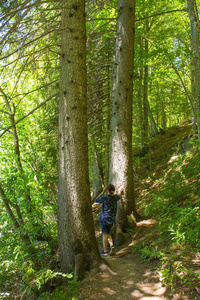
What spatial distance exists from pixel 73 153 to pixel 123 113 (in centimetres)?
287

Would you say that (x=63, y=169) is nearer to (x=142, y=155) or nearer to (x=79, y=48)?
(x=79, y=48)

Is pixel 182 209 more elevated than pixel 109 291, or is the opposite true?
pixel 182 209

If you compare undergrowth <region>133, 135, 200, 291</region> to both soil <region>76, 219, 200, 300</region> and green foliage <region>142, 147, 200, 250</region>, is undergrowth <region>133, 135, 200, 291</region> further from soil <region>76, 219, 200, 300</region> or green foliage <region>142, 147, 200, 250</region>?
soil <region>76, 219, 200, 300</region>

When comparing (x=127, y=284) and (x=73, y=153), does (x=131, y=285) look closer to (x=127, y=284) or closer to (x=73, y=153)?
(x=127, y=284)

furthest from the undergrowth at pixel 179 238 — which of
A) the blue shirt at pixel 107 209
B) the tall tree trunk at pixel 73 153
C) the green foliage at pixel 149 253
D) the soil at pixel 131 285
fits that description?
the tall tree trunk at pixel 73 153

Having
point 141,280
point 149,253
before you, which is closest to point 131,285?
point 141,280

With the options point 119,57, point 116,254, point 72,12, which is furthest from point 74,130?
point 119,57

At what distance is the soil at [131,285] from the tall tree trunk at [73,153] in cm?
40

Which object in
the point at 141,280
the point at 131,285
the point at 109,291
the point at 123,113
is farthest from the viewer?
the point at 123,113

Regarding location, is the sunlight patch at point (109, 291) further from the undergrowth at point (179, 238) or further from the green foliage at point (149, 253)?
the green foliage at point (149, 253)

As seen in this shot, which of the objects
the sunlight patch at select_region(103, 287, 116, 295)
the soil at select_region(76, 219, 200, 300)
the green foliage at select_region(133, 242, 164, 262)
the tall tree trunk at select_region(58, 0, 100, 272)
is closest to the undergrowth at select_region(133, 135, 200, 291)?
A: the green foliage at select_region(133, 242, 164, 262)

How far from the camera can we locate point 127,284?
12.0 feet

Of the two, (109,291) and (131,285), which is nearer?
(109,291)

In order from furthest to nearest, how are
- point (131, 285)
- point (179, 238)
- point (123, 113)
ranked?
point (123, 113) < point (179, 238) < point (131, 285)
